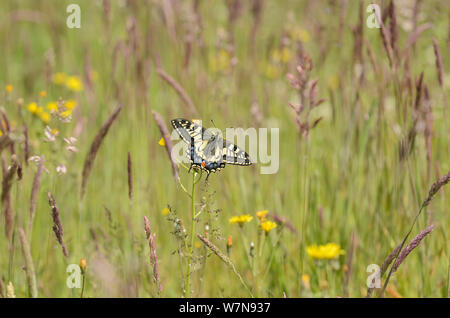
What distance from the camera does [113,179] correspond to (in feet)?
7.81

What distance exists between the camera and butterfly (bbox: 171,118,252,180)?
46.2 inches

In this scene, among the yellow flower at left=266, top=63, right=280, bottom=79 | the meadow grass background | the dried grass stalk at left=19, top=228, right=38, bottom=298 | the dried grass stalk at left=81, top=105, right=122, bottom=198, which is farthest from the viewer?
the yellow flower at left=266, top=63, right=280, bottom=79

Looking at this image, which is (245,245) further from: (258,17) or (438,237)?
(258,17)

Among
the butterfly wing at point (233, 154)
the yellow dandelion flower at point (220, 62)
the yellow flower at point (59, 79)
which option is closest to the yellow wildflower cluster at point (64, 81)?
the yellow flower at point (59, 79)

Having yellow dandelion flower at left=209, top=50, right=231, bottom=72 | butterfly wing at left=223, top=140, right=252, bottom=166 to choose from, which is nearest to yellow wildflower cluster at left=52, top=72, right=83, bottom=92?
yellow dandelion flower at left=209, top=50, right=231, bottom=72

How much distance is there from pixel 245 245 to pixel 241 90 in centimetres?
165

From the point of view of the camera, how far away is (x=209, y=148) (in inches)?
47.6

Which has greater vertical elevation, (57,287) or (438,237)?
(438,237)

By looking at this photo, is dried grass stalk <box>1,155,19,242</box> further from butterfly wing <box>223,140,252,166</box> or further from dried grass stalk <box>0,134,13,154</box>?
butterfly wing <box>223,140,252,166</box>

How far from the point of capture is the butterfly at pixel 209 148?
1.17 meters

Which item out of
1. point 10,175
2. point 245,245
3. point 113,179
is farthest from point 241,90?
point 10,175

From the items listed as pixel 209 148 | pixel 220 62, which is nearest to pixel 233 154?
pixel 209 148

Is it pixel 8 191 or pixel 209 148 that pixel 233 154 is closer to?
pixel 209 148

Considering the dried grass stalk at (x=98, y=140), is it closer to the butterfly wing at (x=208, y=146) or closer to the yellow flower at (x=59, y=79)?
the butterfly wing at (x=208, y=146)
